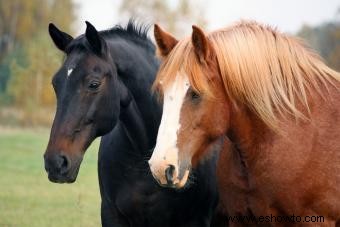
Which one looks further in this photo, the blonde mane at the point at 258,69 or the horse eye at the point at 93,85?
the horse eye at the point at 93,85

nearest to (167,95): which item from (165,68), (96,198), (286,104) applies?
(165,68)

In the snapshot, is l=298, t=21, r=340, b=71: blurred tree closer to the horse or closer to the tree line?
the tree line

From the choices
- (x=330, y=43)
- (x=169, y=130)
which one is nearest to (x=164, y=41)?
(x=169, y=130)

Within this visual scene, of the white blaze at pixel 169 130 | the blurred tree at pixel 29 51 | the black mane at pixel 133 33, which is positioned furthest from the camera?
the blurred tree at pixel 29 51

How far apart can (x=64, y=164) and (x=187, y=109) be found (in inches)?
46.6

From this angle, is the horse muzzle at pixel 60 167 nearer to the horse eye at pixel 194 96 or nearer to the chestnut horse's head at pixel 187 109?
the chestnut horse's head at pixel 187 109

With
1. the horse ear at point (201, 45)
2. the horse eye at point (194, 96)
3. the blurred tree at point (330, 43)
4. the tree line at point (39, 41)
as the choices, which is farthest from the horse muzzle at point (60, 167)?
the blurred tree at point (330, 43)

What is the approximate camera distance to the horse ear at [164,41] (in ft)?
14.0

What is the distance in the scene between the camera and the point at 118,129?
17.2 feet

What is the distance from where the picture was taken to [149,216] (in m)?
4.95

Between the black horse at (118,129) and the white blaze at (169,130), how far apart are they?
96 centimetres

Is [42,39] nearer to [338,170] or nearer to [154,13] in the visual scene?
[154,13]

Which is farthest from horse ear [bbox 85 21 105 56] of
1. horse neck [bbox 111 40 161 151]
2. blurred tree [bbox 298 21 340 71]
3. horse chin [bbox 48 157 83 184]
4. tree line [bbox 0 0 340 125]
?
blurred tree [bbox 298 21 340 71]

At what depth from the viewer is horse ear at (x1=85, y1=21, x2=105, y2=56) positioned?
4.65 metres
